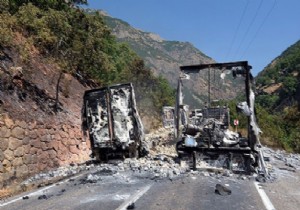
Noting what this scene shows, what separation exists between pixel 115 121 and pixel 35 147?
2.84 m

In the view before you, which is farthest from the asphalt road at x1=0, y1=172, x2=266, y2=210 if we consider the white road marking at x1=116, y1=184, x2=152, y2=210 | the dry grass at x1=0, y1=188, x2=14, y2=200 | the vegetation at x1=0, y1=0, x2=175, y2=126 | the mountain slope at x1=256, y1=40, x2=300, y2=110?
the mountain slope at x1=256, y1=40, x2=300, y2=110

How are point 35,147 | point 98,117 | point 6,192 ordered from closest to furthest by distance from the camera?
point 6,192 → point 35,147 → point 98,117

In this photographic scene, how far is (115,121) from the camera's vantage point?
43.3ft

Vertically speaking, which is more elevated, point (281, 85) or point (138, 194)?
point (281, 85)

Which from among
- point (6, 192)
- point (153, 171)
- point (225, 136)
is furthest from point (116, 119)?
point (6, 192)

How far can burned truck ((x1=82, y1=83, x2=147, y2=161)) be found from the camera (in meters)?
13.2

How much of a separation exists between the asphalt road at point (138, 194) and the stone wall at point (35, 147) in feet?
7.21

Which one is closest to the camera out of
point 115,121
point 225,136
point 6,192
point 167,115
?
point 6,192

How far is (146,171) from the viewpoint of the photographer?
36.6ft

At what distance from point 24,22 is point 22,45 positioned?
8.82 ft

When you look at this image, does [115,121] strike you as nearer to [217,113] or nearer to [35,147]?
[35,147]

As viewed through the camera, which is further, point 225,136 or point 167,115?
point 167,115

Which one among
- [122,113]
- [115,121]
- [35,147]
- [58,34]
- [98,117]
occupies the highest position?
[58,34]

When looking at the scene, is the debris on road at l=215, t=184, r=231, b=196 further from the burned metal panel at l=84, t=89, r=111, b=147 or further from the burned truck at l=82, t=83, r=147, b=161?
the burned metal panel at l=84, t=89, r=111, b=147
